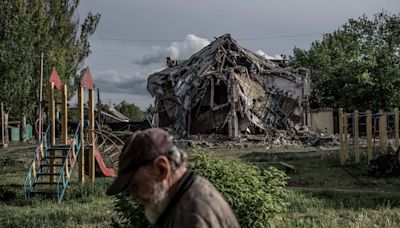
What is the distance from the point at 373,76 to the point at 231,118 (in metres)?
12.5

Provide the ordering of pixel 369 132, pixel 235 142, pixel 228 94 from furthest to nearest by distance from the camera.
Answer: pixel 228 94, pixel 235 142, pixel 369 132

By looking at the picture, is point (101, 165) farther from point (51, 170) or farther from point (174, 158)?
point (174, 158)

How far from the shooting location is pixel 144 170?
2.34 m

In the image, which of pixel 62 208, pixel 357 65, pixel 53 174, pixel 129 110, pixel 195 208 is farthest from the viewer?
pixel 129 110

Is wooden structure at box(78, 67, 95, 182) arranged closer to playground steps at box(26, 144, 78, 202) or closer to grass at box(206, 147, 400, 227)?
playground steps at box(26, 144, 78, 202)

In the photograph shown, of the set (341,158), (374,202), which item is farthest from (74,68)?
(374,202)

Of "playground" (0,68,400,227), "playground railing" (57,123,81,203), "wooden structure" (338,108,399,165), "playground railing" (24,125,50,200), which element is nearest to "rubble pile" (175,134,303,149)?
"playground" (0,68,400,227)

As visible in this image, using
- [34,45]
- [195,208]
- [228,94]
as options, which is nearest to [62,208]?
[195,208]

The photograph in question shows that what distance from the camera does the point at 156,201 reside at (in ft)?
7.76

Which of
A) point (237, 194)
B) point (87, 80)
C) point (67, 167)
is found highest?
point (87, 80)

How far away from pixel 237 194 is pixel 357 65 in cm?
3500

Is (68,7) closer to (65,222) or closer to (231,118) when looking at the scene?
(231,118)

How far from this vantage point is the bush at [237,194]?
21.5ft

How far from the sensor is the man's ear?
232cm
